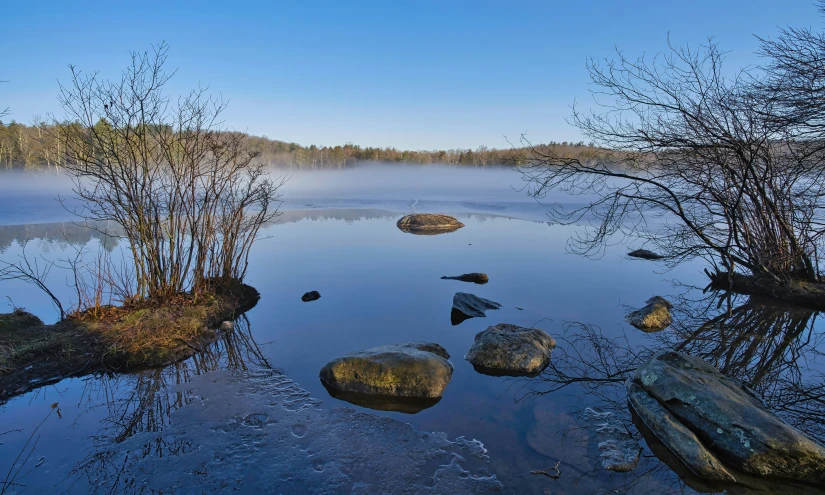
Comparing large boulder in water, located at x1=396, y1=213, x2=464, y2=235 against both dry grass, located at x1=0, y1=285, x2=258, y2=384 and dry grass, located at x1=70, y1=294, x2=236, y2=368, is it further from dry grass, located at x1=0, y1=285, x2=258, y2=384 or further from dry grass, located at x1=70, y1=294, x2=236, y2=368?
dry grass, located at x1=0, y1=285, x2=258, y2=384

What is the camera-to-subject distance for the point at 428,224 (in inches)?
747

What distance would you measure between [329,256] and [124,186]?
6483 millimetres

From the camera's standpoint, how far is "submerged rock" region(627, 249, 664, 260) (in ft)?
42.9

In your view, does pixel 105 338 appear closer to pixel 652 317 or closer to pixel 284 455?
pixel 284 455

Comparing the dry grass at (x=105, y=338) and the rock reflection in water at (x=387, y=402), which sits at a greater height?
the dry grass at (x=105, y=338)

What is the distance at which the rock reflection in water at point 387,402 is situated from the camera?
4.55 metres

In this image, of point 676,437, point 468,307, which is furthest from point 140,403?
point 676,437

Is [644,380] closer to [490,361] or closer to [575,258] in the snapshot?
[490,361]

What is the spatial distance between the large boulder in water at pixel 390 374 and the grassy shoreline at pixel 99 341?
7.83 ft

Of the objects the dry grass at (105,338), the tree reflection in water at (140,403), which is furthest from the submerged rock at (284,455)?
the dry grass at (105,338)

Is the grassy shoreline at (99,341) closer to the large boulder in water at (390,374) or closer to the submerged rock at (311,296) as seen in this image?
the submerged rock at (311,296)

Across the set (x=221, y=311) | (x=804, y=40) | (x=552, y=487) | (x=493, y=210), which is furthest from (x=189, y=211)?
(x=493, y=210)

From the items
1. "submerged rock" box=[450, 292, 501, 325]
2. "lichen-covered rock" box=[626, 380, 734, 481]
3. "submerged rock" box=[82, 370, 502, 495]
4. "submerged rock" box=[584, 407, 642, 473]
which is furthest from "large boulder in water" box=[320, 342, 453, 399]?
"submerged rock" box=[450, 292, 501, 325]

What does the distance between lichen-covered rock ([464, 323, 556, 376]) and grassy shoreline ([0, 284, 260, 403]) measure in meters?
3.97
